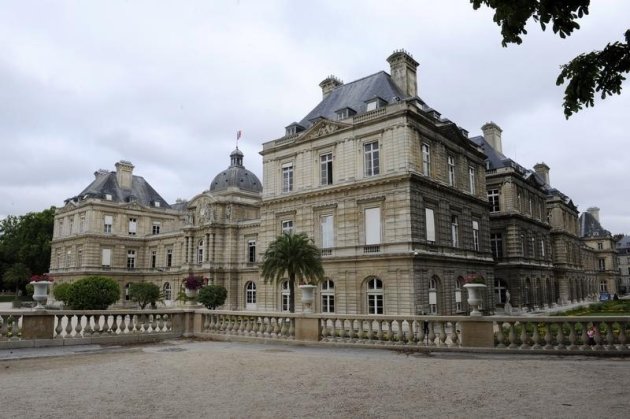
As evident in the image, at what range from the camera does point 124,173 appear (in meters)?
59.9

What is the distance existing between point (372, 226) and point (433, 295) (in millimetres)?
5195

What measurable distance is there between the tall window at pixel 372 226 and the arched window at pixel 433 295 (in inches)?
151

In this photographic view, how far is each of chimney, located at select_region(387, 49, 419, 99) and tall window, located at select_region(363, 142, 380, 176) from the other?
22.4 ft

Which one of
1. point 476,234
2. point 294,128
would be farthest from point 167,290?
point 476,234

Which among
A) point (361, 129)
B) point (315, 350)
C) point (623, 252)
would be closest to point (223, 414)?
point (315, 350)

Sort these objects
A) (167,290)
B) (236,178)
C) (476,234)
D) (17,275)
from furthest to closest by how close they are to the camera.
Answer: (17,275) < (167,290) < (236,178) < (476,234)

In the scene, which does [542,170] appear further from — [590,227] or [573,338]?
[573,338]

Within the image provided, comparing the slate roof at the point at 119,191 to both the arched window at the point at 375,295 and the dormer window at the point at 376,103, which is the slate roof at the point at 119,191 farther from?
the arched window at the point at 375,295

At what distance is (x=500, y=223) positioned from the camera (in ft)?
130

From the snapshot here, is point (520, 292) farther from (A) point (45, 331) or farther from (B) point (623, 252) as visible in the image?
(B) point (623, 252)

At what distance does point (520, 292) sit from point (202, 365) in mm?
34153

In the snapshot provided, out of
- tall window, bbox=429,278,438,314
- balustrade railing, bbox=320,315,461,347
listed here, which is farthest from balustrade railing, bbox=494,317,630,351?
tall window, bbox=429,278,438,314

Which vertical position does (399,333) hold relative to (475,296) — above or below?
below

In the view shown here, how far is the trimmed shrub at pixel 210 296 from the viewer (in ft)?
122
